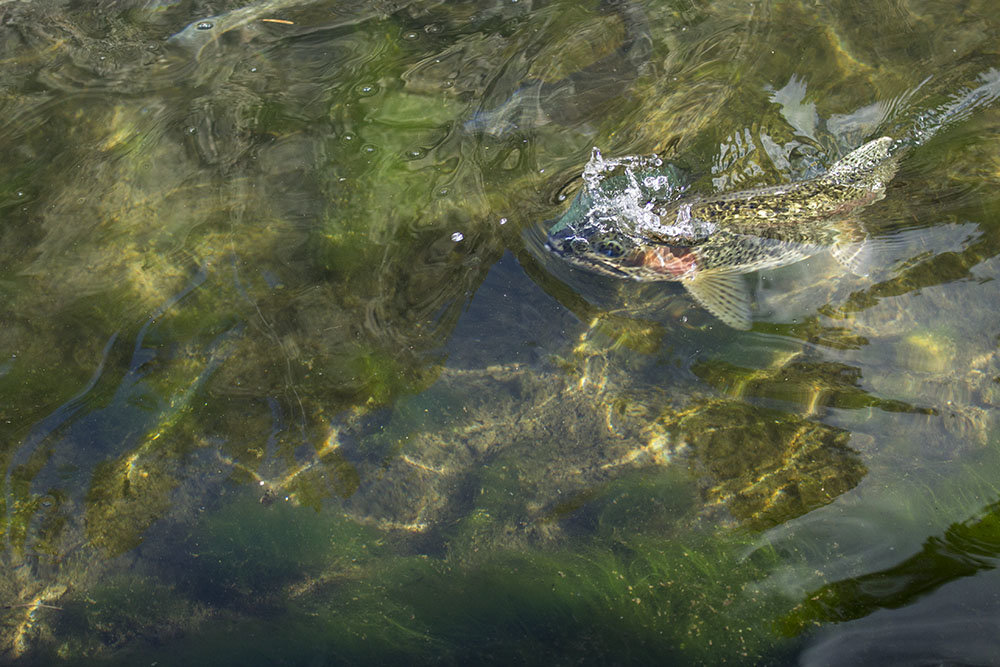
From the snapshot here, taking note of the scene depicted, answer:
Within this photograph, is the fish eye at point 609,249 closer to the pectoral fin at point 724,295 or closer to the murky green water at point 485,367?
the murky green water at point 485,367

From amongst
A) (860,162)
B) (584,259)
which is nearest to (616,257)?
(584,259)

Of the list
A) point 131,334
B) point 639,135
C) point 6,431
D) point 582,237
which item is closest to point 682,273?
point 582,237

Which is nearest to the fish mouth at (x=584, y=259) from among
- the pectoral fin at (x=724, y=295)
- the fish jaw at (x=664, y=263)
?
the fish jaw at (x=664, y=263)

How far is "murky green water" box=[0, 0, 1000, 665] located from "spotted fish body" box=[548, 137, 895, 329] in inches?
5.6

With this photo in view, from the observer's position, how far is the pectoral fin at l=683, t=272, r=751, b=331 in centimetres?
444

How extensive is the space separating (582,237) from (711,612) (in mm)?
2508

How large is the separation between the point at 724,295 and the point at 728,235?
1.94 feet

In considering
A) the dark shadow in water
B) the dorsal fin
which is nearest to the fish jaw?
the dorsal fin

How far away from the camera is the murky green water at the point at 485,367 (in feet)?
11.5

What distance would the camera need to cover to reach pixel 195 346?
4.46m

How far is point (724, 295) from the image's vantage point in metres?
4.55

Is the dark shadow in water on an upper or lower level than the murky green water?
lower

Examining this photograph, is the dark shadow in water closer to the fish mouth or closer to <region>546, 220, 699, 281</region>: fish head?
<region>546, 220, 699, 281</region>: fish head

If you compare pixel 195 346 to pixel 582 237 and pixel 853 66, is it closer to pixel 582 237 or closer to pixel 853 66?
pixel 582 237
